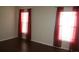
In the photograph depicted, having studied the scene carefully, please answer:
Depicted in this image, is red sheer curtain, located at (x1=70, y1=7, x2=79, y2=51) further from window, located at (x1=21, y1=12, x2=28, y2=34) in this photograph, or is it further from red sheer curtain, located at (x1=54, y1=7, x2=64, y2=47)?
window, located at (x1=21, y1=12, x2=28, y2=34)

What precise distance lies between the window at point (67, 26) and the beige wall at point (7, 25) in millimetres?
495

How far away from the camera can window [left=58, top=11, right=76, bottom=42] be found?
1.08 metres

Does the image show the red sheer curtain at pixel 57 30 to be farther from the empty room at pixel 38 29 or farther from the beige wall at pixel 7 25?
the beige wall at pixel 7 25

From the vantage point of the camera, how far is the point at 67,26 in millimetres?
1108

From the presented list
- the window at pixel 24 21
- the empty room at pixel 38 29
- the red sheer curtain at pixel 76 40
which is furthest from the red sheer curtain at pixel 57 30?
the window at pixel 24 21

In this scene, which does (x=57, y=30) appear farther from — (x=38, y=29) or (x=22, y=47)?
(x=22, y=47)

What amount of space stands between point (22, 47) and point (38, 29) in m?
0.26

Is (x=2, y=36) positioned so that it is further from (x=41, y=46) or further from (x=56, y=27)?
(x=56, y=27)

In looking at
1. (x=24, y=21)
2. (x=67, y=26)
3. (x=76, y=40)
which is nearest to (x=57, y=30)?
(x=67, y=26)

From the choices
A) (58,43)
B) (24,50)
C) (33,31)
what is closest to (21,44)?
(24,50)

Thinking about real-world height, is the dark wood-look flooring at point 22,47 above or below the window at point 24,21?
below

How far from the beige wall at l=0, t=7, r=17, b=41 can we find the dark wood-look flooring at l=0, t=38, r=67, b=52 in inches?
2.5

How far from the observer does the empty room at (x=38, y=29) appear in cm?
109
